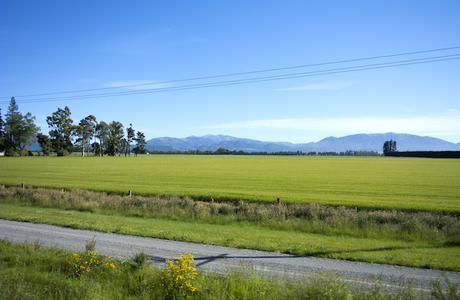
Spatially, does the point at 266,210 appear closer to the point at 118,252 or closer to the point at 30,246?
the point at 118,252

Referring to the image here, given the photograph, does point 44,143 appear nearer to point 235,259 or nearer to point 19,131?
point 19,131

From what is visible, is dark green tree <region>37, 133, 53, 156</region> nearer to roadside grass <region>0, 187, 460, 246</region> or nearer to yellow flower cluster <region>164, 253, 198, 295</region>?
roadside grass <region>0, 187, 460, 246</region>

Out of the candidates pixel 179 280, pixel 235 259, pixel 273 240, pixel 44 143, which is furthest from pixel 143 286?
pixel 44 143

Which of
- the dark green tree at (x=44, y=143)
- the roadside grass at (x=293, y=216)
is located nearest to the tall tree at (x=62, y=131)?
the dark green tree at (x=44, y=143)

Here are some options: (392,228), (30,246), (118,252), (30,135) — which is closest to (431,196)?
(392,228)

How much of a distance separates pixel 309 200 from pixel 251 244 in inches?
646

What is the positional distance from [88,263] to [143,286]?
85.3 inches

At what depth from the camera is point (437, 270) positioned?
13.7 metres

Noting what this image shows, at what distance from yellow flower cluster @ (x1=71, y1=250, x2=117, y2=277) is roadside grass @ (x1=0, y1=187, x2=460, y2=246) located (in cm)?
1306

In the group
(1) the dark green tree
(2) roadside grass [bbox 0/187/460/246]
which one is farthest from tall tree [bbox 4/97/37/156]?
(2) roadside grass [bbox 0/187/460/246]

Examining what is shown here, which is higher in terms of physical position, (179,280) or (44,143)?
(44,143)

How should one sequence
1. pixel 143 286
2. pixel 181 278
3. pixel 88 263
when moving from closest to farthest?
pixel 181 278
pixel 143 286
pixel 88 263

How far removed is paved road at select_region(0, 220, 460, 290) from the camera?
41.1ft

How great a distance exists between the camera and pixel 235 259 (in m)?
14.8
